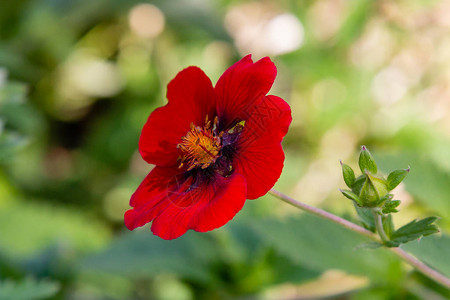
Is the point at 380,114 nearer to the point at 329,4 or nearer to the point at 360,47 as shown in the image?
the point at 360,47

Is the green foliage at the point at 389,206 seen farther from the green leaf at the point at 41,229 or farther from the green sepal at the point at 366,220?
the green leaf at the point at 41,229

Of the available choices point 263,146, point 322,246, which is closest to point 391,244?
point 263,146

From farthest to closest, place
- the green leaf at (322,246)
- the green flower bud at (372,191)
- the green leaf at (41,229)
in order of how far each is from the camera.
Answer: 1. the green leaf at (41,229)
2. the green leaf at (322,246)
3. the green flower bud at (372,191)

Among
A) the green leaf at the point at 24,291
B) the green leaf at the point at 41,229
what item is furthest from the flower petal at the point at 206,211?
the green leaf at the point at 41,229

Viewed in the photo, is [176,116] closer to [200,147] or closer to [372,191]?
[200,147]

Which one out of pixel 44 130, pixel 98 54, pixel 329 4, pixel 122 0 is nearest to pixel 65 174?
pixel 44 130
